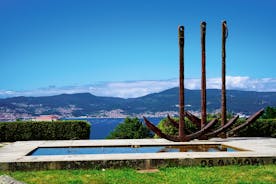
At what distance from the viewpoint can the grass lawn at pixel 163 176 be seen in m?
7.37

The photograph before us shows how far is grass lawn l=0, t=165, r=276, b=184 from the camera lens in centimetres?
737

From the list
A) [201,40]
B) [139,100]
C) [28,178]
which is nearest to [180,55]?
[201,40]

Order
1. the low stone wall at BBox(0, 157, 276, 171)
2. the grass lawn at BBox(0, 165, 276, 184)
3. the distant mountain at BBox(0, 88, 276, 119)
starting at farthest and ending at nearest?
the distant mountain at BBox(0, 88, 276, 119) < the low stone wall at BBox(0, 157, 276, 171) < the grass lawn at BBox(0, 165, 276, 184)

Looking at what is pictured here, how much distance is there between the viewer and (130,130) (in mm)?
16109

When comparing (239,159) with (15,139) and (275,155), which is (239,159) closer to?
(275,155)

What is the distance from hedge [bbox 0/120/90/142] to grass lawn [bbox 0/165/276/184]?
7.18 m

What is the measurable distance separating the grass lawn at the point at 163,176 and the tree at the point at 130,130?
7477mm

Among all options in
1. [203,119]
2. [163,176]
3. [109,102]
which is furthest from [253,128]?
[109,102]

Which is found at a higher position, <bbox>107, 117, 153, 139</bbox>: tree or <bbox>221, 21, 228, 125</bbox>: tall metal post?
<bbox>221, 21, 228, 125</bbox>: tall metal post

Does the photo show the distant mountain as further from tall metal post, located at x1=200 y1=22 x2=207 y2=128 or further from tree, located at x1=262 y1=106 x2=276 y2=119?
tall metal post, located at x1=200 y1=22 x2=207 y2=128

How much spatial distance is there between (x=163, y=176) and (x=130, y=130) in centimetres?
840

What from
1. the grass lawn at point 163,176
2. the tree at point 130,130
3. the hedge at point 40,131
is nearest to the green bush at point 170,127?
the tree at point 130,130

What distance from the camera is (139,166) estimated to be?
869cm

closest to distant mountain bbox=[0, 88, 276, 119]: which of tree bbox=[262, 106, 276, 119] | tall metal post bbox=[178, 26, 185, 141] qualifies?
tree bbox=[262, 106, 276, 119]
